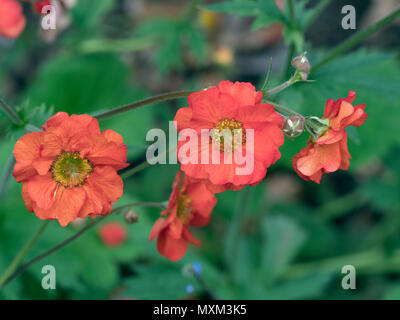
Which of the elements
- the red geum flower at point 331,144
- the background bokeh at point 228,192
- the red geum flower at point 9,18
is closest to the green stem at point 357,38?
the background bokeh at point 228,192

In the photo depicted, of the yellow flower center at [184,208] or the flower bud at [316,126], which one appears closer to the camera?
the flower bud at [316,126]

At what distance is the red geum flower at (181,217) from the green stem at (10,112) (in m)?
0.47

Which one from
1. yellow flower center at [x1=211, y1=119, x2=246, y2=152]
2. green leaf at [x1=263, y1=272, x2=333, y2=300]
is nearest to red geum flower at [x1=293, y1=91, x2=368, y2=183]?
yellow flower center at [x1=211, y1=119, x2=246, y2=152]

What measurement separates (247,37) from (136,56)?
2.70ft

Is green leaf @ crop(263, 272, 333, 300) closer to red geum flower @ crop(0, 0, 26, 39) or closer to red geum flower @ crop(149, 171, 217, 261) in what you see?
red geum flower @ crop(149, 171, 217, 261)

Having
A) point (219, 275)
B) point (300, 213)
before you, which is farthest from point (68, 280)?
point (300, 213)

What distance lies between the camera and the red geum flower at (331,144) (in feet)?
3.52

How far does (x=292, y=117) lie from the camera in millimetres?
1104

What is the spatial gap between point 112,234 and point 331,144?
1481mm

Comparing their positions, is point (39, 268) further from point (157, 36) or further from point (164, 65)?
point (157, 36)

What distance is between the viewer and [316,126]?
3.69ft

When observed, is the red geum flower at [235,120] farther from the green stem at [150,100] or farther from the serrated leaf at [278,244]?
the serrated leaf at [278,244]

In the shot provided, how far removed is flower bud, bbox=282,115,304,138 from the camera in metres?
1.09
